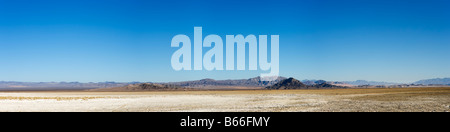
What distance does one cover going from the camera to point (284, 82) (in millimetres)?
136000

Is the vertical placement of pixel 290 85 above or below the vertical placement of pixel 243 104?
below

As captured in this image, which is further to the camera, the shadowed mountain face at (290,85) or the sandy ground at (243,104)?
the shadowed mountain face at (290,85)

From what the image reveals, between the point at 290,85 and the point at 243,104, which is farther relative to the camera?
the point at 290,85

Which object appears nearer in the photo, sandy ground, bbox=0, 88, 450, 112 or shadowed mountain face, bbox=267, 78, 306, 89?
sandy ground, bbox=0, 88, 450, 112
